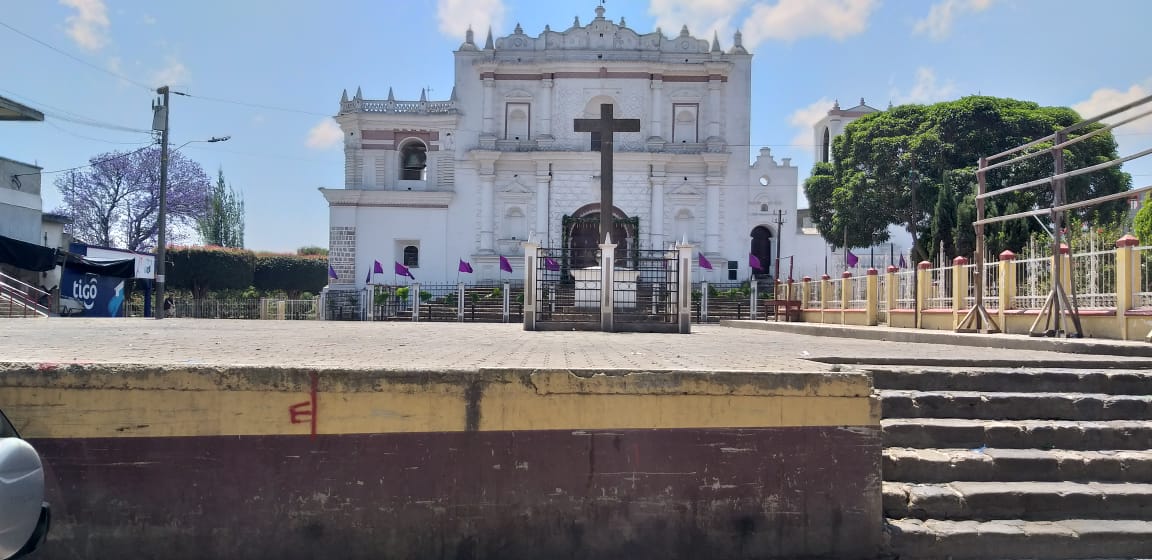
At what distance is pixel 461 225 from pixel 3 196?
17.9m

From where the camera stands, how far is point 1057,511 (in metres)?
4.27

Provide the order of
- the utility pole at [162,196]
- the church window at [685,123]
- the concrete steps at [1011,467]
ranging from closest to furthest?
the concrete steps at [1011,467], the utility pole at [162,196], the church window at [685,123]

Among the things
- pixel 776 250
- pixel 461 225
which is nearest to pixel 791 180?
pixel 776 250

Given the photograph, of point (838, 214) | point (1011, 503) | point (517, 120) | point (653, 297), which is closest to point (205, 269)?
point (517, 120)

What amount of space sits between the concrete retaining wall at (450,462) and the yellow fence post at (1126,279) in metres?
7.17

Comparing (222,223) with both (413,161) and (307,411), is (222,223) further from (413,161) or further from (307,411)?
(307,411)

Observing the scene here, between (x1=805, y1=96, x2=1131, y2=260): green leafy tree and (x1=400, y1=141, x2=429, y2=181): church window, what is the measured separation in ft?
66.4

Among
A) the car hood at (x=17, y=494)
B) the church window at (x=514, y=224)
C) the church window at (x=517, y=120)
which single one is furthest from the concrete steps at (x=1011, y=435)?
the church window at (x=517, y=120)

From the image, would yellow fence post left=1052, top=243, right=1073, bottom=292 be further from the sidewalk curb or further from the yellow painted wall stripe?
the yellow painted wall stripe

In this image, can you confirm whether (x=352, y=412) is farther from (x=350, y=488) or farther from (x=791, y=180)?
(x=791, y=180)

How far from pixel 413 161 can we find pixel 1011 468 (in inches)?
1398

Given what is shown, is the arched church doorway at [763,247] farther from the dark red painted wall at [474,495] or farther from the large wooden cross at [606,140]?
the dark red painted wall at [474,495]

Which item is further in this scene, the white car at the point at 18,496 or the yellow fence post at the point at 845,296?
the yellow fence post at the point at 845,296

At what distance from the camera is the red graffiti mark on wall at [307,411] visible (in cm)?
388
